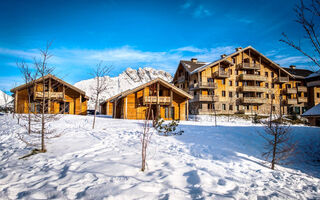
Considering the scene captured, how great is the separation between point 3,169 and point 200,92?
1175 inches

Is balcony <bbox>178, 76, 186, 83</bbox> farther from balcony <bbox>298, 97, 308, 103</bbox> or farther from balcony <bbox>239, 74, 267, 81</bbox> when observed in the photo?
balcony <bbox>298, 97, 308, 103</bbox>

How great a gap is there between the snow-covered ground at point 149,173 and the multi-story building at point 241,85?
2407cm

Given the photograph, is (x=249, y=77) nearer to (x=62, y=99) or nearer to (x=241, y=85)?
(x=241, y=85)

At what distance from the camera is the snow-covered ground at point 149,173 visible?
4.00 m

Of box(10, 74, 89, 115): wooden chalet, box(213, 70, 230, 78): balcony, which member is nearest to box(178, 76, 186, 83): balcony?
box(213, 70, 230, 78): balcony

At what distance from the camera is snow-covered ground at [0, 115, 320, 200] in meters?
4.00

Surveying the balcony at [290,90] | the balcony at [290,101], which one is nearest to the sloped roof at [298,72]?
the balcony at [290,90]

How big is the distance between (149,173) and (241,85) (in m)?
34.3

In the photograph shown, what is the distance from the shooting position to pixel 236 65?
34.4 metres

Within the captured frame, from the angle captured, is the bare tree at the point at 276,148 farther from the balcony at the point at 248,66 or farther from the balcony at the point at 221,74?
the balcony at the point at 248,66

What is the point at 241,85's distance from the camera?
114 ft

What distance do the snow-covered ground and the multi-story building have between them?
24.1 m

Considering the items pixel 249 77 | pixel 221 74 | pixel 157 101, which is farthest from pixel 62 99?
pixel 249 77

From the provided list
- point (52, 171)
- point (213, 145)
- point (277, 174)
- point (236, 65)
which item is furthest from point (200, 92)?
point (52, 171)
